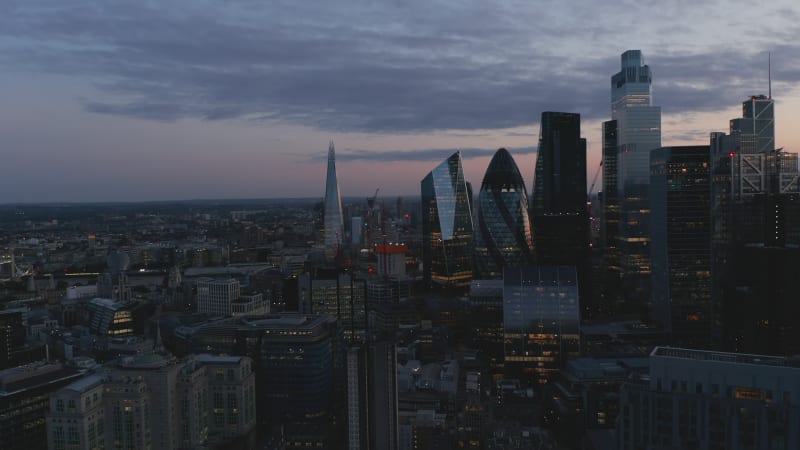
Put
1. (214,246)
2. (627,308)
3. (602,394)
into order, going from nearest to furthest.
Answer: (602,394), (627,308), (214,246)

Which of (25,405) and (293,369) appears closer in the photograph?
(25,405)

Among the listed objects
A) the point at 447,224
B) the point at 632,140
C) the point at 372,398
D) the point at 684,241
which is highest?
the point at 632,140

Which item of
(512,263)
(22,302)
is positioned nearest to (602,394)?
(512,263)

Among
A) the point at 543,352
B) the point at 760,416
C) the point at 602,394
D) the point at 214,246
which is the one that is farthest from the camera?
the point at 214,246

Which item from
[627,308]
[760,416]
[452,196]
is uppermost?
[452,196]

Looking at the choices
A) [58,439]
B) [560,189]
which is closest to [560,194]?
[560,189]

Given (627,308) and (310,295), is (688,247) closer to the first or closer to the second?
(627,308)

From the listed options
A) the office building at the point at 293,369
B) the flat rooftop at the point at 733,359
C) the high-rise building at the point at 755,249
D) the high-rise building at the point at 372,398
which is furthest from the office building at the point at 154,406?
the high-rise building at the point at 755,249

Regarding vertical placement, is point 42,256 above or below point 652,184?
below

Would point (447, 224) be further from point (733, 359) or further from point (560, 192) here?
point (733, 359)
